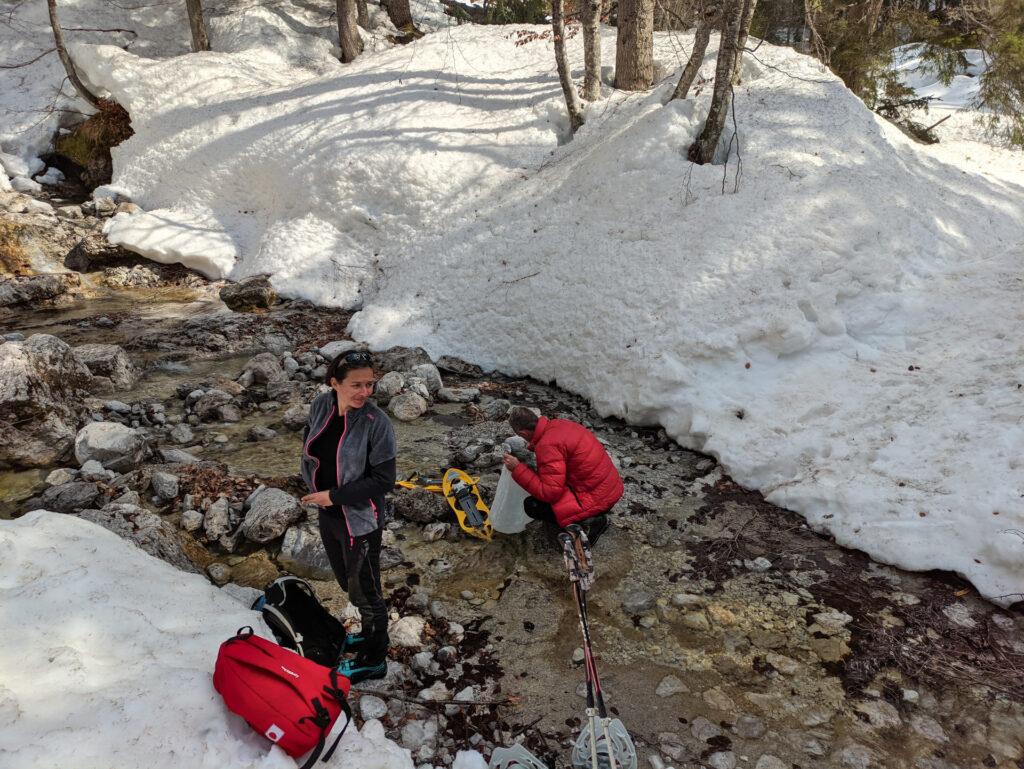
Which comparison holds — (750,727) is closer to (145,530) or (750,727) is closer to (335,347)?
(145,530)

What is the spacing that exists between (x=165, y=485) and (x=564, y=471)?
3.72 m

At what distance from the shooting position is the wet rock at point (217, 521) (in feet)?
17.1

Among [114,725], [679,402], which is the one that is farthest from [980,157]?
[114,725]

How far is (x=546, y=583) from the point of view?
16.1 feet

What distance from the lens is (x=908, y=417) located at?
19.1ft

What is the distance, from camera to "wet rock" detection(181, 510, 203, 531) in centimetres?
525

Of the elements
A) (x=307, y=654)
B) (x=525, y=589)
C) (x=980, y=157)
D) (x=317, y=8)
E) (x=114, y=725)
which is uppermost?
(x=317, y=8)

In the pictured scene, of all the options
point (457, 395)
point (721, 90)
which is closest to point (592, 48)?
point (721, 90)

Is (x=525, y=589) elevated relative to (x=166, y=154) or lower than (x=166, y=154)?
lower

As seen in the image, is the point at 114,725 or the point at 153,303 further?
the point at 153,303

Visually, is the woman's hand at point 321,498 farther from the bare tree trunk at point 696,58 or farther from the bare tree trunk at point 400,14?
the bare tree trunk at point 400,14

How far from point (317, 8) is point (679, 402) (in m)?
19.0

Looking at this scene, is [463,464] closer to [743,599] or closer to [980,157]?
[743,599]

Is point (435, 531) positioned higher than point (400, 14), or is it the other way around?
point (400, 14)
